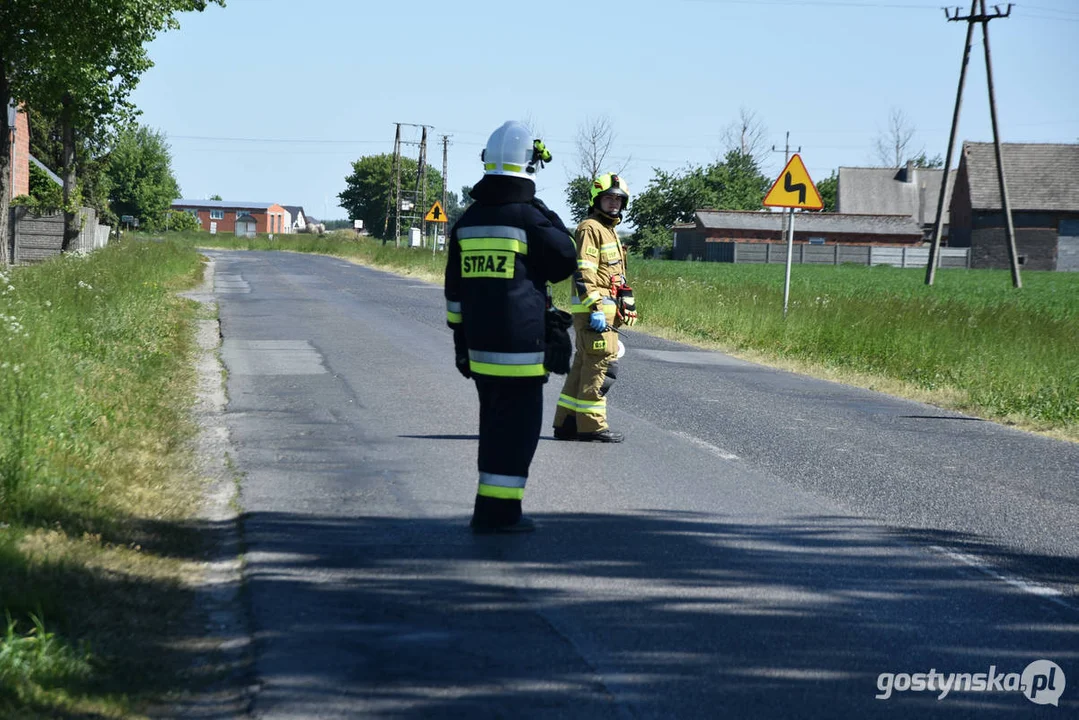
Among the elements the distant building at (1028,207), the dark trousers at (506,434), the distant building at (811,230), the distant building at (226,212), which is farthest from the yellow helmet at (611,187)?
the distant building at (226,212)

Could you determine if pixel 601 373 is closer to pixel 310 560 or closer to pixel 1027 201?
pixel 310 560

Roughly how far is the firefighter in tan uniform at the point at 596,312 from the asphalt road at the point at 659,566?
28 cm

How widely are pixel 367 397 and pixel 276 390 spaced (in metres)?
0.96

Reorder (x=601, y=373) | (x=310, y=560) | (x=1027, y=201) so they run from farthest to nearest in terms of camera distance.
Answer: (x=1027, y=201) → (x=601, y=373) → (x=310, y=560)

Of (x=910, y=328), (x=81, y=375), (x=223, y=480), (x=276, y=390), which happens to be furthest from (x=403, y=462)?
(x=910, y=328)

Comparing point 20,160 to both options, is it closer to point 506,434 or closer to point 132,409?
point 132,409

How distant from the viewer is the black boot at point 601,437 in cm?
908

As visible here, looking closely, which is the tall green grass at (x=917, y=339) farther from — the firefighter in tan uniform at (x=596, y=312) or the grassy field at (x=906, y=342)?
the firefighter in tan uniform at (x=596, y=312)

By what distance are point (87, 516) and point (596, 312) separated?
3.97m

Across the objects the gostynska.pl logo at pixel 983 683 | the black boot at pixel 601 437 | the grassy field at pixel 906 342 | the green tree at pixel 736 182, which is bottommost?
the gostynska.pl logo at pixel 983 683

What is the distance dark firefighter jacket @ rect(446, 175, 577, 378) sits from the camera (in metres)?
5.96

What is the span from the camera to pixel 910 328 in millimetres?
16922

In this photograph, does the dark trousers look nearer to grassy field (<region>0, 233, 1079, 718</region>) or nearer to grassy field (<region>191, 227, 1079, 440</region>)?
grassy field (<region>0, 233, 1079, 718</region>)

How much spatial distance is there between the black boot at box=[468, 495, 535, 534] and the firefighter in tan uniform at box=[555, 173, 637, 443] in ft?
9.14
